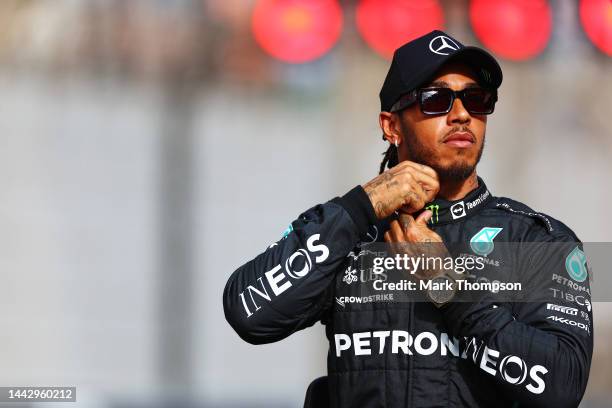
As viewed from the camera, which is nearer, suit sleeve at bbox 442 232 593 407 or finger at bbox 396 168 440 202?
suit sleeve at bbox 442 232 593 407

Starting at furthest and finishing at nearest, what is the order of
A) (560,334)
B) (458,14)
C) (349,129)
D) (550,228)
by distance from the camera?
(349,129) < (458,14) < (550,228) < (560,334)

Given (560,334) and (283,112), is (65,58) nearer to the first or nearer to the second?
(283,112)

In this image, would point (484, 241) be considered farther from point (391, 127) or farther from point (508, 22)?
point (508, 22)

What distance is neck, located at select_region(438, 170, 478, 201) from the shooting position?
2.82 meters

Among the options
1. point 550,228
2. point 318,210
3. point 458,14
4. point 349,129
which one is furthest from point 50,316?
point 550,228

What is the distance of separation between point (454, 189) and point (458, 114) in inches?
7.6

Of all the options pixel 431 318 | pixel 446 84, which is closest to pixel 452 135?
pixel 446 84

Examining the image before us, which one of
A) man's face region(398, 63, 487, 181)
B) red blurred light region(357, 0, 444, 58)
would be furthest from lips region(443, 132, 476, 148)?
red blurred light region(357, 0, 444, 58)

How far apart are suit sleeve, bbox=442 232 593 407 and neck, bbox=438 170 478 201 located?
0.25 m

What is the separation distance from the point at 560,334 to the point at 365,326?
46 cm

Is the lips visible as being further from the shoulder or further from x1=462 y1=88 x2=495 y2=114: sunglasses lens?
the shoulder

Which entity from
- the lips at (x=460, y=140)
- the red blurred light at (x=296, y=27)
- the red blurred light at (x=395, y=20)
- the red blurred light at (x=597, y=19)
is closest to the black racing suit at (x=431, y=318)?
the lips at (x=460, y=140)

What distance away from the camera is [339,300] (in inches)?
107

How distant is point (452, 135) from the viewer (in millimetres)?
2791
